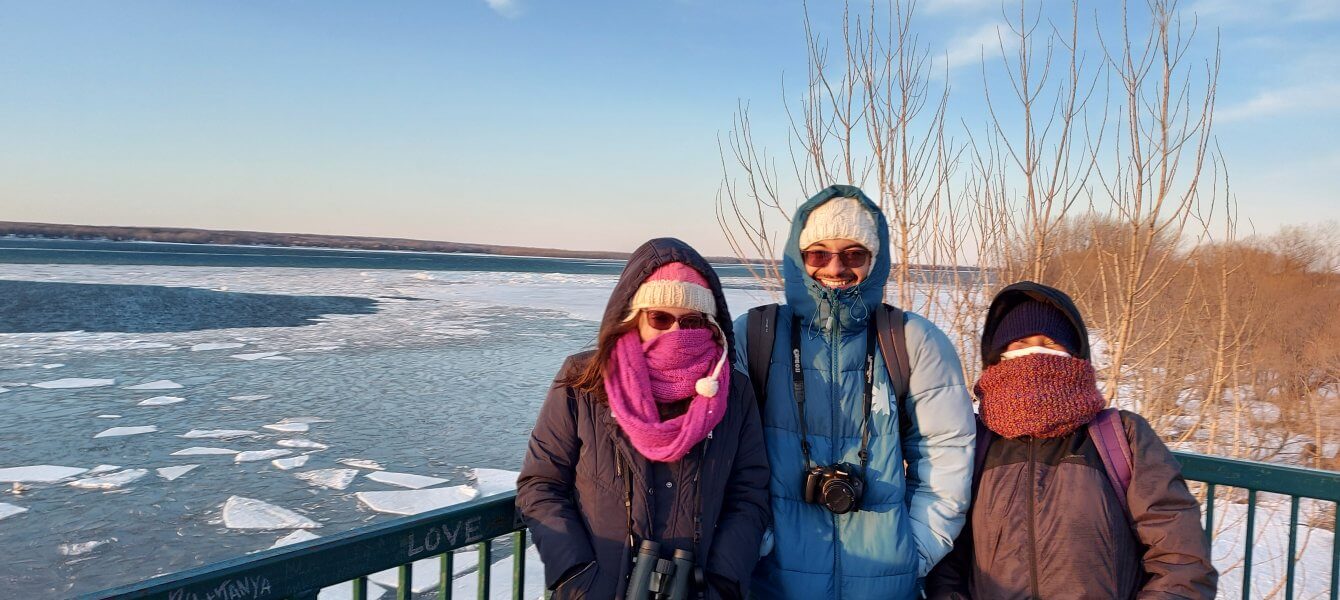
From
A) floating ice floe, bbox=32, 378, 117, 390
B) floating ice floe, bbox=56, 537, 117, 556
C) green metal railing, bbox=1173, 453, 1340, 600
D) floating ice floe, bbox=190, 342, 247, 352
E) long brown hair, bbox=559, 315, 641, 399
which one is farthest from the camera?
floating ice floe, bbox=190, 342, 247, 352

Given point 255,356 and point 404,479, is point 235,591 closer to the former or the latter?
point 404,479

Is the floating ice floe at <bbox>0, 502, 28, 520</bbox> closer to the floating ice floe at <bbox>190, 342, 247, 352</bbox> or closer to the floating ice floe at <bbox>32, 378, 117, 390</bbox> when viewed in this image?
the floating ice floe at <bbox>32, 378, 117, 390</bbox>

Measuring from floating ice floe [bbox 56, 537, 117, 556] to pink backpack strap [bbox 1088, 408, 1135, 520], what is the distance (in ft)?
19.1

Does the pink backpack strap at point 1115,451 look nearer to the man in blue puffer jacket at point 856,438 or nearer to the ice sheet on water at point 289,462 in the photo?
the man in blue puffer jacket at point 856,438

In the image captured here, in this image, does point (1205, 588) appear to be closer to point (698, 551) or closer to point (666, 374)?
point (698, 551)

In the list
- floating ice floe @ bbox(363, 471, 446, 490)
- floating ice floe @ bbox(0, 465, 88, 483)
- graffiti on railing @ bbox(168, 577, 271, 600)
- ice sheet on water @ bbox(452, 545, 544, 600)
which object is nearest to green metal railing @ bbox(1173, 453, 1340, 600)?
graffiti on railing @ bbox(168, 577, 271, 600)

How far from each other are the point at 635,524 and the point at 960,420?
36.2 inches

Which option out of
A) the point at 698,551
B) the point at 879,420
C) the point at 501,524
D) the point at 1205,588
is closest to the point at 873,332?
the point at 879,420

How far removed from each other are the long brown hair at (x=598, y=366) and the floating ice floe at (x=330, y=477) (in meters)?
5.24

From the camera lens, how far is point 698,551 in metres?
2.00

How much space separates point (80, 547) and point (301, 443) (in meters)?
2.69

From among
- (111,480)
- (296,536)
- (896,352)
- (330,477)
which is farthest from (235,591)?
(111,480)

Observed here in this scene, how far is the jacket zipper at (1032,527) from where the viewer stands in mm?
2025

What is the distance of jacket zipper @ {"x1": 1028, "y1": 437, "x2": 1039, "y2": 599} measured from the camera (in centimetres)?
203
